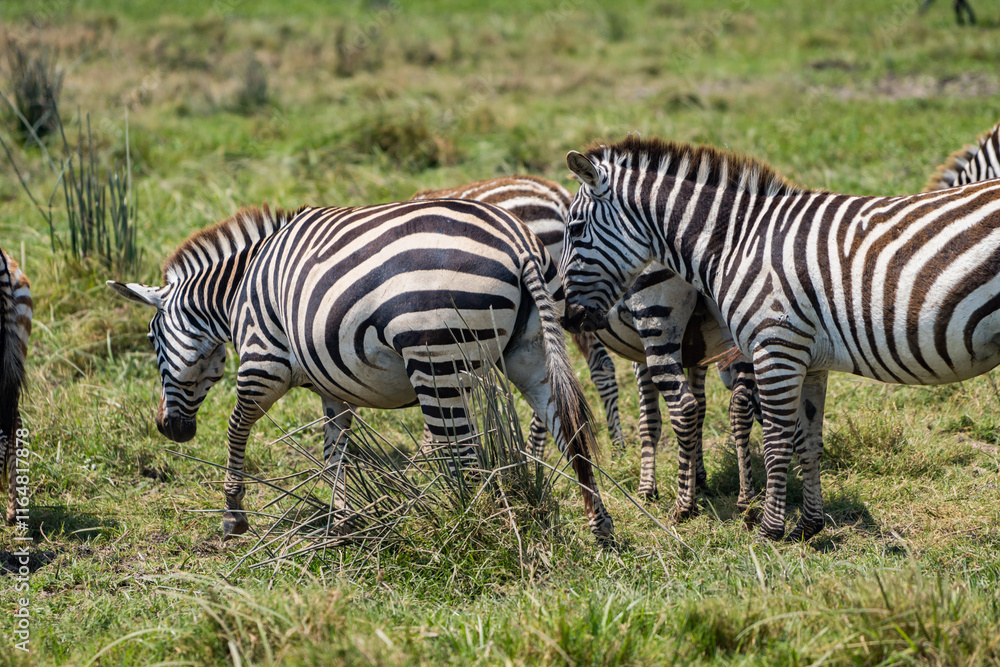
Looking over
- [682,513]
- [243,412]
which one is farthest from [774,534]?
[243,412]

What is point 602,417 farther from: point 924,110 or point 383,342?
point 924,110

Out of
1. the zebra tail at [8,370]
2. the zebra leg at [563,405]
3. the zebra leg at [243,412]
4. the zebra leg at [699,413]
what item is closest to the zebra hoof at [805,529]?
the zebra leg at [699,413]

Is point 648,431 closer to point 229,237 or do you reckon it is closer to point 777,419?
point 777,419

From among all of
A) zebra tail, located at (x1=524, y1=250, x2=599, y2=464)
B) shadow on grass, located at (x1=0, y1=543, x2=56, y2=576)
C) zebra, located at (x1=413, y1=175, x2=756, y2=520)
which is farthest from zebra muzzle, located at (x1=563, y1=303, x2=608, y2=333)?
shadow on grass, located at (x1=0, y1=543, x2=56, y2=576)

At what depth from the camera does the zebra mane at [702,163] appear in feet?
14.8

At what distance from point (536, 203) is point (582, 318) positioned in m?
1.41

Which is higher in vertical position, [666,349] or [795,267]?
[795,267]

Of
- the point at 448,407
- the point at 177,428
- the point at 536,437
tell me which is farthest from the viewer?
the point at 536,437

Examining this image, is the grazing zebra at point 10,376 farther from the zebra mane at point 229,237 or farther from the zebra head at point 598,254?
the zebra head at point 598,254

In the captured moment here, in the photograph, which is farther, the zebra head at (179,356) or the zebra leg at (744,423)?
the zebra head at (179,356)

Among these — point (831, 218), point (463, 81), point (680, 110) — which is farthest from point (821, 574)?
point (463, 81)

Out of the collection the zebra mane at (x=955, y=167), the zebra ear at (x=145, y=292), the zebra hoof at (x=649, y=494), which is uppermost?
the zebra mane at (x=955, y=167)

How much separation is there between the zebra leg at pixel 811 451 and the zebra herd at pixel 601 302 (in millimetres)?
12

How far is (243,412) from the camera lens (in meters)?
4.71
